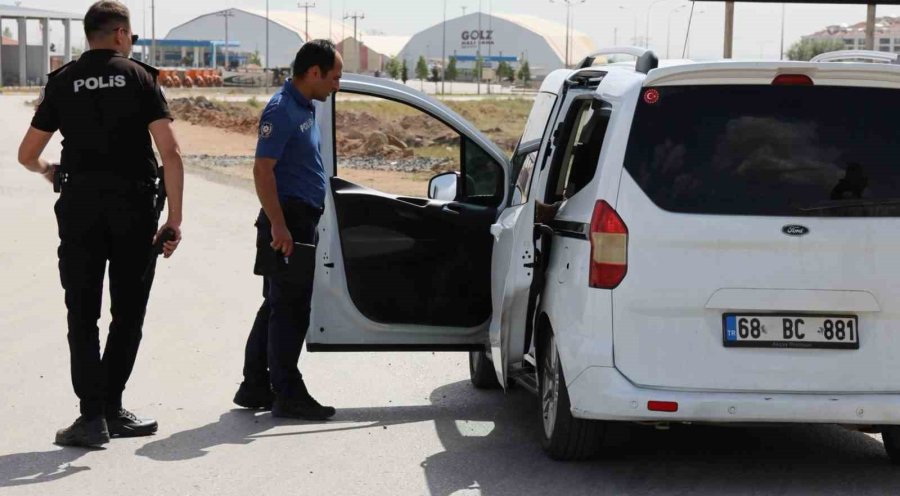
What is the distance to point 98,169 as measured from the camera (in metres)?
6.59

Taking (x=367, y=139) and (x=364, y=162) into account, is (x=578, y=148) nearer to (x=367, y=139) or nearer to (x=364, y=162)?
(x=364, y=162)

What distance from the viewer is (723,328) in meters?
5.67

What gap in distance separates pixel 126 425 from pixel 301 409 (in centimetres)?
92

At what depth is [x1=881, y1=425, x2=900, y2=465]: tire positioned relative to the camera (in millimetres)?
6238

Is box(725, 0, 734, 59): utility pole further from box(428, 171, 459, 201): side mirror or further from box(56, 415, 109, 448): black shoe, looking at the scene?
box(56, 415, 109, 448): black shoe

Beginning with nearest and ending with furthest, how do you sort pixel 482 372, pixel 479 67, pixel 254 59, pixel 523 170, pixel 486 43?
pixel 523 170 < pixel 482 372 < pixel 479 67 < pixel 254 59 < pixel 486 43

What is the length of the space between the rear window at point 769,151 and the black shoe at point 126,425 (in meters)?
2.70

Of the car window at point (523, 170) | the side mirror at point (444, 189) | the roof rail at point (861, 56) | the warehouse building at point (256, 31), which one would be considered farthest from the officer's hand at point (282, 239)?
the warehouse building at point (256, 31)

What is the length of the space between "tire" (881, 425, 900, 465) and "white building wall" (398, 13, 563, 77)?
17683 centimetres

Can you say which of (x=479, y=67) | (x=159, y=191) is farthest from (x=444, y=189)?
(x=479, y=67)

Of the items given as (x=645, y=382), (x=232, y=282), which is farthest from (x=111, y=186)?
(x=232, y=282)

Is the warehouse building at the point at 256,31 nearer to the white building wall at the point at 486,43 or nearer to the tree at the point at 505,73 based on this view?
the white building wall at the point at 486,43

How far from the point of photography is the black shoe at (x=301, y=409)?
24.3 ft

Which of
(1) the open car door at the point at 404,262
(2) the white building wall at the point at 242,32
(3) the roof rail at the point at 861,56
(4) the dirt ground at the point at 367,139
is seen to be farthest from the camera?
(2) the white building wall at the point at 242,32
